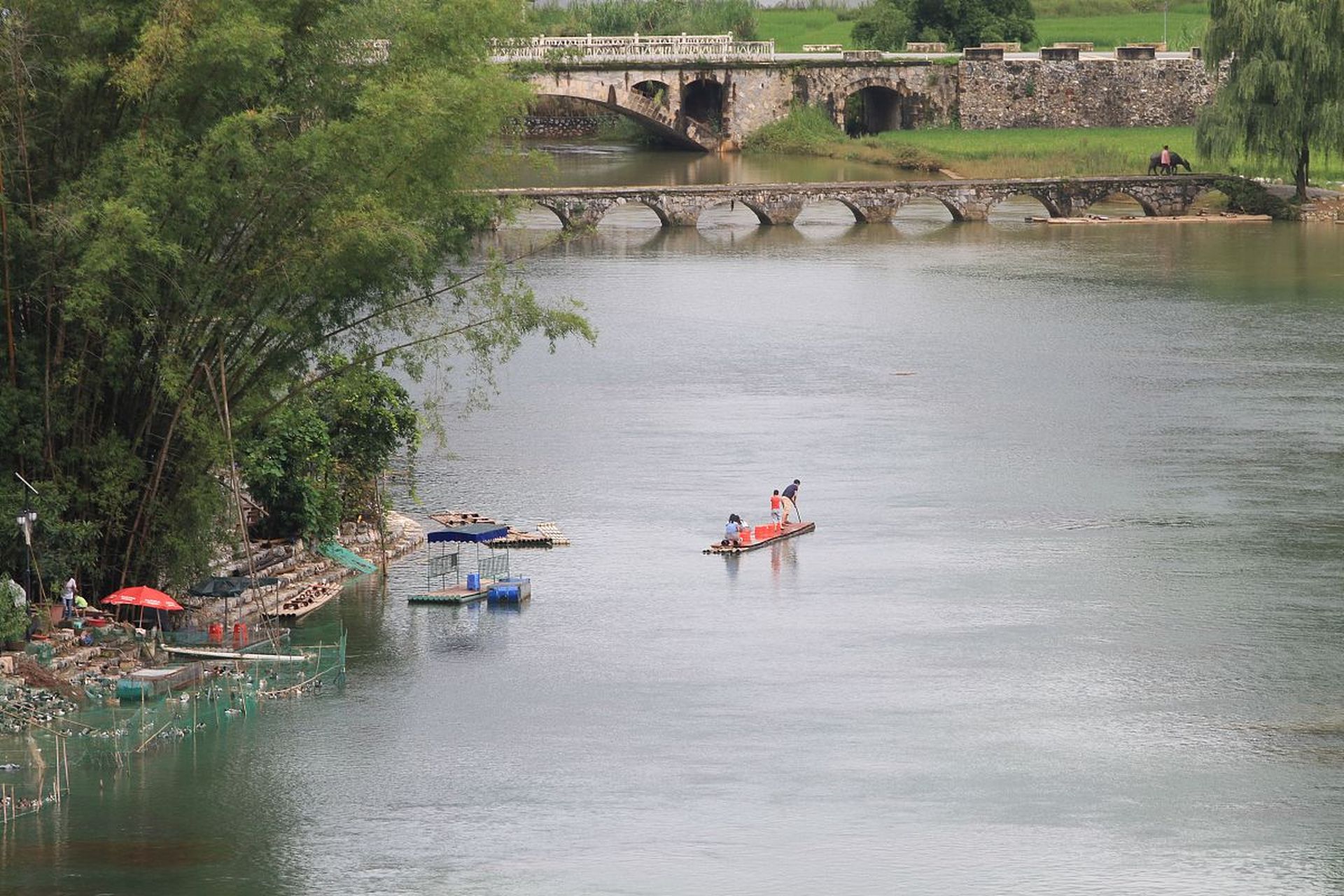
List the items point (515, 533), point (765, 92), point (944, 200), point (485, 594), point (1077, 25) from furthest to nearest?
point (1077, 25) → point (765, 92) → point (944, 200) → point (515, 533) → point (485, 594)

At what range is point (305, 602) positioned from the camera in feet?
128

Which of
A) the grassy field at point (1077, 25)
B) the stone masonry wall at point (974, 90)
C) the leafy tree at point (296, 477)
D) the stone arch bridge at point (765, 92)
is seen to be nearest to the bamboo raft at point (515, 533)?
the leafy tree at point (296, 477)

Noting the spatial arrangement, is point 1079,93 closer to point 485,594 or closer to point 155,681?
point 485,594

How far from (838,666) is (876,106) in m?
97.3

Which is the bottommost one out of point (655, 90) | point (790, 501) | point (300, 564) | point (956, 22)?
point (300, 564)

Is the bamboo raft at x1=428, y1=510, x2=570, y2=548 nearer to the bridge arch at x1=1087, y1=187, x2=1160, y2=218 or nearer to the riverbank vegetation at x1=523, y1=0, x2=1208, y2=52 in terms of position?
the bridge arch at x1=1087, y1=187, x2=1160, y2=218

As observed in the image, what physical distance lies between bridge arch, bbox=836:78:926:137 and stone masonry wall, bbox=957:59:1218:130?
10.1 feet

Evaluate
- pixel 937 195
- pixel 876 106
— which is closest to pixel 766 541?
pixel 937 195

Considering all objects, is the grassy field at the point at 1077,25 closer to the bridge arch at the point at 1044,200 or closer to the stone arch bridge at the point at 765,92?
the stone arch bridge at the point at 765,92

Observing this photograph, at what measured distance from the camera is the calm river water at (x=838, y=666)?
28.1 m

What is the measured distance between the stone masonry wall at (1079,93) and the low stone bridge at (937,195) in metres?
22.1

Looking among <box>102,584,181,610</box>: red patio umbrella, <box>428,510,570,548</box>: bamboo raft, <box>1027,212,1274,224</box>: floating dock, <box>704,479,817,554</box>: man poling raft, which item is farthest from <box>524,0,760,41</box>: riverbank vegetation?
<box>102,584,181,610</box>: red patio umbrella

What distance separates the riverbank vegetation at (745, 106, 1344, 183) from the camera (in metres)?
106

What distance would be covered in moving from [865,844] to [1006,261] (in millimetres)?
61219
